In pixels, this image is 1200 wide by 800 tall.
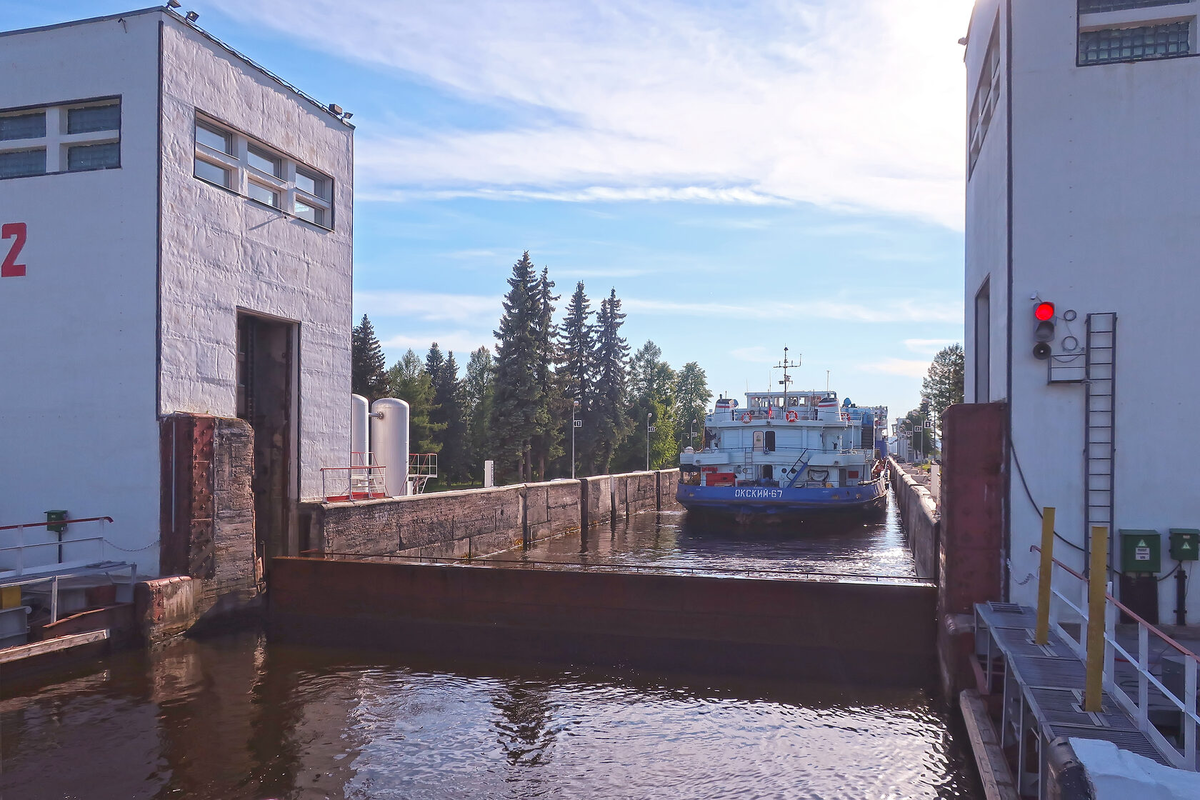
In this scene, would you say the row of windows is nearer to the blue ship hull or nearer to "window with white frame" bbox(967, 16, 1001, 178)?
"window with white frame" bbox(967, 16, 1001, 178)

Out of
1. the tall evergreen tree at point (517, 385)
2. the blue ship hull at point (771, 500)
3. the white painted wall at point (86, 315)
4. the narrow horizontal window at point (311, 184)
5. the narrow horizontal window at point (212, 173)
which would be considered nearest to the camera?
the white painted wall at point (86, 315)

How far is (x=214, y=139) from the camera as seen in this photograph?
14.2m

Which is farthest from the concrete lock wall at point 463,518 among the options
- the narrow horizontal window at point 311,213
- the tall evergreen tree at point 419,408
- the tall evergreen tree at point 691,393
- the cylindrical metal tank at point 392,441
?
the tall evergreen tree at point 691,393

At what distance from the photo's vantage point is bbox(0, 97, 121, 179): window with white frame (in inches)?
513

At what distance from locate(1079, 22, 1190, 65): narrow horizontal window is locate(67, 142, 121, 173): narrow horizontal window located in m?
13.2

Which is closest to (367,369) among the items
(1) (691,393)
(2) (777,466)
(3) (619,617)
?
(2) (777,466)

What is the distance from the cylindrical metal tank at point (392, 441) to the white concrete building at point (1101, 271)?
49.4 feet

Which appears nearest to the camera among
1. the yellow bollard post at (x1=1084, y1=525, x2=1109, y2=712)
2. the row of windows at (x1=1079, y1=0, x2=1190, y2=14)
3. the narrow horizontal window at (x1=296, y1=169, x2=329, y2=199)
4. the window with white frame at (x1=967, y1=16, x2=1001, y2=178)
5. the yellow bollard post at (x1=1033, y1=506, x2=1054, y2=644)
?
the yellow bollard post at (x1=1084, y1=525, x2=1109, y2=712)

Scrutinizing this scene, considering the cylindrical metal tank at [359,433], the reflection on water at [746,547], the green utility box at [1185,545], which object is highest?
the cylindrical metal tank at [359,433]

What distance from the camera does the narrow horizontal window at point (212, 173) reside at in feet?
45.3

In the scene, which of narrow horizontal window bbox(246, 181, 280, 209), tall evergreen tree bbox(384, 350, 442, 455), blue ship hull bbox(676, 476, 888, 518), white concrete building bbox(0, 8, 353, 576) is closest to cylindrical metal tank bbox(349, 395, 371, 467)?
narrow horizontal window bbox(246, 181, 280, 209)

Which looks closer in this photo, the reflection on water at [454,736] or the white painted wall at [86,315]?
the reflection on water at [454,736]

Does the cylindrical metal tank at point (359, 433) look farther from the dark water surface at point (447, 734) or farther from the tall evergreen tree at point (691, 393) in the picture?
the tall evergreen tree at point (691, 393)

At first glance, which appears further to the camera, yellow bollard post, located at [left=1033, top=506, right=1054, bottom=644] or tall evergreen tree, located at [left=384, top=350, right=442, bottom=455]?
tall evergreen tree, located at [left=384, top=350, right=442, bottom=455]
